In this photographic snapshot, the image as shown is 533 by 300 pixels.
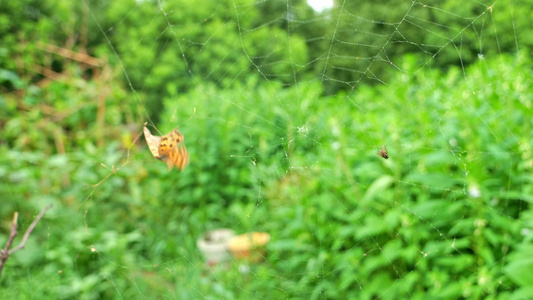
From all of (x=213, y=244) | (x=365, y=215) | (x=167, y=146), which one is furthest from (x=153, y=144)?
(x=213, y=244)

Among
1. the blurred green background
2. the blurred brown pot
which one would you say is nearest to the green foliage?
the blurred green background

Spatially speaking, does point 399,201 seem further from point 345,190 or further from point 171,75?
point 171,75

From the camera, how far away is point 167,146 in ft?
3.35

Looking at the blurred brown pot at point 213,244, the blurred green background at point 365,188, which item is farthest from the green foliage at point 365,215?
the blurred brown pot at point 213,244

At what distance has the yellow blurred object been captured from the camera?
179cm

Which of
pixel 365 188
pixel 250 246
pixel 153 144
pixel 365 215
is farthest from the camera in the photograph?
pixel 250 246

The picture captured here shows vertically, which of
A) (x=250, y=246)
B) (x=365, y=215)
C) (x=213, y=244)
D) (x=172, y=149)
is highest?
(x=172, y=149)

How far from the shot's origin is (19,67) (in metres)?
3.89

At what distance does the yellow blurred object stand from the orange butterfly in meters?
0.70

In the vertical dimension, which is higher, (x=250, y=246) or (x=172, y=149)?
(x=172, y=149)

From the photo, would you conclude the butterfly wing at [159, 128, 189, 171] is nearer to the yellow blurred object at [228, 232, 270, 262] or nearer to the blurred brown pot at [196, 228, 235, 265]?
the yellow blurred object at [228, 232, 270, 262]

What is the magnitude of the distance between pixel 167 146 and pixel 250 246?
0.93 metres

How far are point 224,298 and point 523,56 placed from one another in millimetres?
1741

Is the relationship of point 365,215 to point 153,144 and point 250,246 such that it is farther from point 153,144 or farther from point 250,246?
point 153,144
